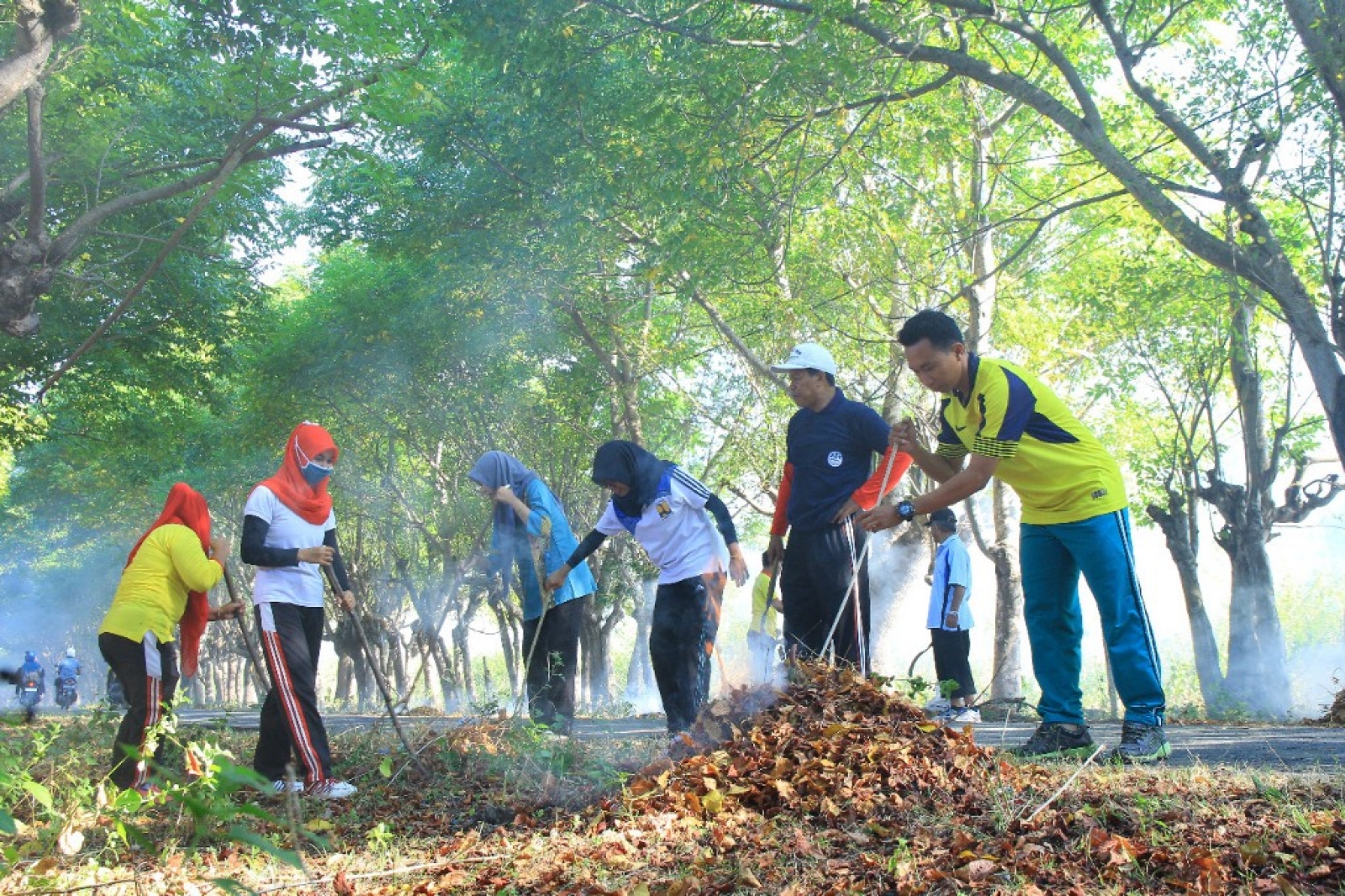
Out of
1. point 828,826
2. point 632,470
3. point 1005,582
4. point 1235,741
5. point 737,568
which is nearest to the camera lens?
point 828,826

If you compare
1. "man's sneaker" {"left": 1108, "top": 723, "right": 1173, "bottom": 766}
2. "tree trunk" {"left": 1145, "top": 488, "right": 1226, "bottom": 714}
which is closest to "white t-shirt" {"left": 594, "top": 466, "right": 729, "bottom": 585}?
"man's sneaker" {"left": 1108, "top": 723, "right": 1173, "bottom": 766}

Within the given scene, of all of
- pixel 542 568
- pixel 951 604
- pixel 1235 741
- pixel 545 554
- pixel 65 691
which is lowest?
pixel 1235 741

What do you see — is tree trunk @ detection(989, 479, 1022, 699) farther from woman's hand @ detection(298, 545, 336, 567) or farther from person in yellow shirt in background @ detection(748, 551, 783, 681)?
woman's hand @ detection(298, 545, 336, 567)

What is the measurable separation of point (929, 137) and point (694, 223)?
2338mm

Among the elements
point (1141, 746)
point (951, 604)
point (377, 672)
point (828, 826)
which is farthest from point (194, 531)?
point (951, 604)

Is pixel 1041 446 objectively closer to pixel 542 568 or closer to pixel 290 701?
pixel 542 568

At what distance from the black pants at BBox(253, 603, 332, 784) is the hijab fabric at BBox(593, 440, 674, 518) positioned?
1.80 m

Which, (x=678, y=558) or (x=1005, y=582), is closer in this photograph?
(x=678, y=558)

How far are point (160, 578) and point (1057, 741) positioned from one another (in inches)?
180

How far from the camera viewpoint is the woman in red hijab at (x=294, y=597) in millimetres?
6137

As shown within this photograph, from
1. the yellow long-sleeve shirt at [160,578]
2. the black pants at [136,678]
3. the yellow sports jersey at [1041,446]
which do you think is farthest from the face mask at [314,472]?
the yellow sports jersey at [1041,446]

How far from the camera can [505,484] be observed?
8.20m

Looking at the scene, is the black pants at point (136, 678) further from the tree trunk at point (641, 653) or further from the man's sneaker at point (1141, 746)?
the tree trunk at point (641, 653)

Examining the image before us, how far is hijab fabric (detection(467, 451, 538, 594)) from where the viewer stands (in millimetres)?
8211
